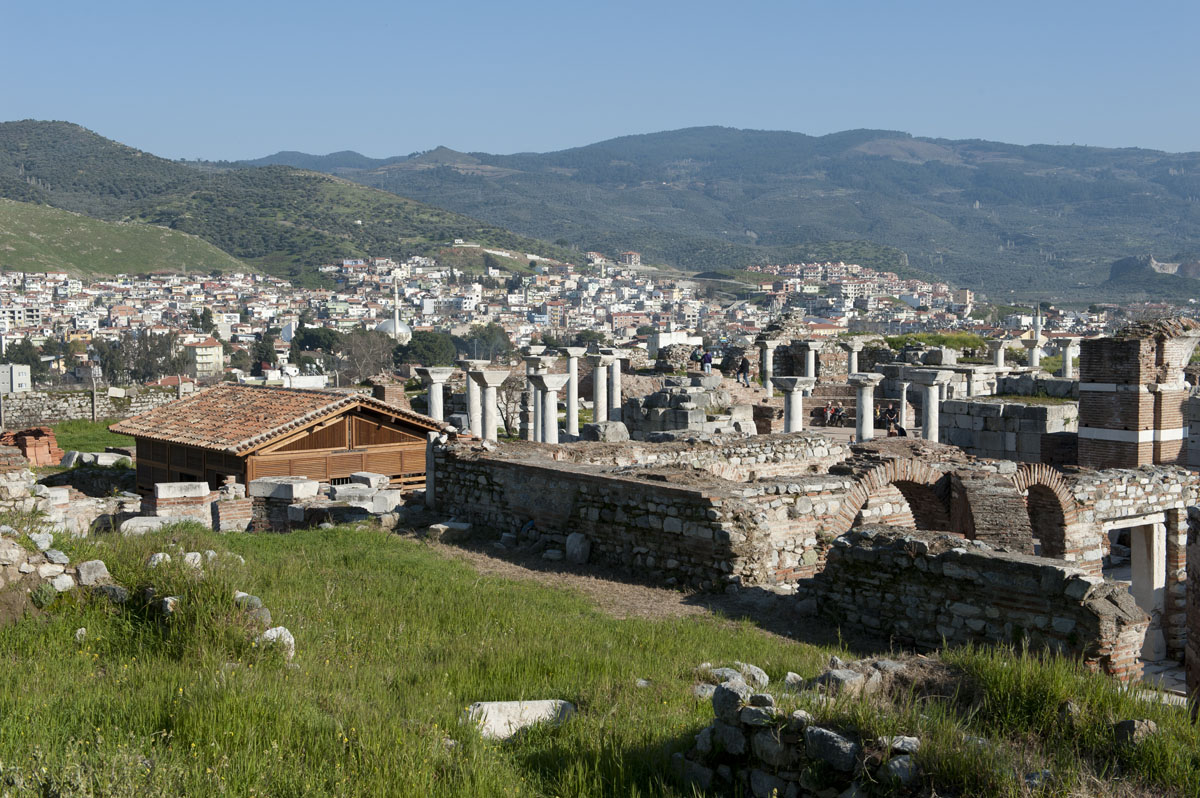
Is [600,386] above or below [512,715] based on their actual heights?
above

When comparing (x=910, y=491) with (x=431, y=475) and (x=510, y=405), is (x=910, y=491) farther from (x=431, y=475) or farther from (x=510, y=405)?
(x=510, y=405)

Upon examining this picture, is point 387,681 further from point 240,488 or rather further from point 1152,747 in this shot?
point 240,488

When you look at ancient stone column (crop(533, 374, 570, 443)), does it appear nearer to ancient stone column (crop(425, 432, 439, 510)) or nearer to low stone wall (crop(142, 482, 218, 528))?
low stone wall (crop(142, 482, 218, 528))

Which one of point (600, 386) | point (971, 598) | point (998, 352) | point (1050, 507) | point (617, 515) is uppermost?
point (998, 352)

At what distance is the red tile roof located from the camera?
65.7 feet

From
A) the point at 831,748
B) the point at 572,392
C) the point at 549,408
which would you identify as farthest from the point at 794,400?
the point at 831,748

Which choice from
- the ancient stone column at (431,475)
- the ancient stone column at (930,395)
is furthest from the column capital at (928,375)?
the ancient stone column at (431,475)

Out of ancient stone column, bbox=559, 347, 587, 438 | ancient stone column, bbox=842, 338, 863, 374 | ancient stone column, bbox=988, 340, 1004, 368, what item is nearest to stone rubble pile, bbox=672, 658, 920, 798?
ancient stone column, bbox=559, 347, 587, 438

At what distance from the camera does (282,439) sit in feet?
65.2

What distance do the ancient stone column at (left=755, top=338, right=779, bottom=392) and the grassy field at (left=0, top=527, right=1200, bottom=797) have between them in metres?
31.1

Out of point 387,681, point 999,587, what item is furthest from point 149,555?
point 999,587

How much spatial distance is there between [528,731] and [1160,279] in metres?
207

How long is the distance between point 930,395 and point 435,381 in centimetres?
1104

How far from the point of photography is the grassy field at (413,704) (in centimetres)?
480
